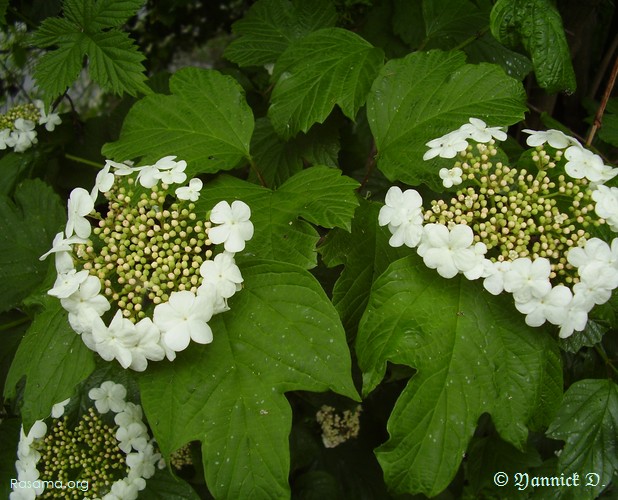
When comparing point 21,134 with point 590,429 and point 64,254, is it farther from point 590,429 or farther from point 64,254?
point 590,429

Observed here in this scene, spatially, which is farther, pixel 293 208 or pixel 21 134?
pixel 21 134

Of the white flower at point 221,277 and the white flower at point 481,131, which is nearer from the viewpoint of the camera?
the white flower at point 221,277

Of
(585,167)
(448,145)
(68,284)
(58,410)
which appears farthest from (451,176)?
(58,410)

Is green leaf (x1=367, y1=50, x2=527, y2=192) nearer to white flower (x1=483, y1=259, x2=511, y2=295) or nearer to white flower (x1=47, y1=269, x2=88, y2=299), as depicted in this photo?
white flower (x1=483, y1=259, x2=511, y2=295)

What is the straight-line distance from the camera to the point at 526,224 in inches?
53.7

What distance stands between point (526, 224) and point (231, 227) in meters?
0.72

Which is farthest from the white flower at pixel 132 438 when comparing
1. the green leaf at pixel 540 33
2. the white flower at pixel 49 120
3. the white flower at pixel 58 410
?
the green leaf at pixel 540 33

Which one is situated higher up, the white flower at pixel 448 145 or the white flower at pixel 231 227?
the white flower at pixel 448 145

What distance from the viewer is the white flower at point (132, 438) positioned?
1.89 meters

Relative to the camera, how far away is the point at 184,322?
1.28 m

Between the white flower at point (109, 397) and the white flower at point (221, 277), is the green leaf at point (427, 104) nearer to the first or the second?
the white flower at point (221, 277)

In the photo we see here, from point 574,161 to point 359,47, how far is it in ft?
2.77

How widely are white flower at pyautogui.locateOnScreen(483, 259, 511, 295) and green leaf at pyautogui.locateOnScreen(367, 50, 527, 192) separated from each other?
1.05 ft

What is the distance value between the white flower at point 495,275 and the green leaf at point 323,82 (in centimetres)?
73
